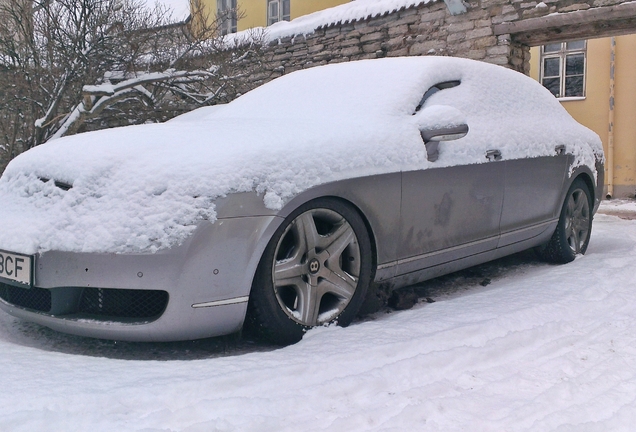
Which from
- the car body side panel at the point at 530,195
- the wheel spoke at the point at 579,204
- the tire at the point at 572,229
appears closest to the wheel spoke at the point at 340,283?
the car body side panel at the point at 530,195

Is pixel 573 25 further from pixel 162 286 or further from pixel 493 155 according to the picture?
pixel 162 286

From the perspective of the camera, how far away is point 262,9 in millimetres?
15586

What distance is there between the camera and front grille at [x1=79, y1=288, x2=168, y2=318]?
231 cm

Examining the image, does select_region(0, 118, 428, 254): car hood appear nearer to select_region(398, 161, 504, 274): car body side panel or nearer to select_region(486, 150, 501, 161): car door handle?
select_region(398, 161, 504, 274): car body side panel

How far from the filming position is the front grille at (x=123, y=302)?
2314mm

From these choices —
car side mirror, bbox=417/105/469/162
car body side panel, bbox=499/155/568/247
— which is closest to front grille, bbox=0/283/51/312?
car side mirror, bbox=417/105/469/162

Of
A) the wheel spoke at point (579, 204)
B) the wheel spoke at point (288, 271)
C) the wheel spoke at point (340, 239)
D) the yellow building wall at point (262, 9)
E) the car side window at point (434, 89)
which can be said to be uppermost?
the yellow building wall at point (262, 9)

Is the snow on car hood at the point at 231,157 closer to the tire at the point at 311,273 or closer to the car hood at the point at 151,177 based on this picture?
the car hood at the point at 151,177

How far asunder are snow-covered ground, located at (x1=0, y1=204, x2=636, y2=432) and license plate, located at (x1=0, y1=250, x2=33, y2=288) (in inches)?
11.2

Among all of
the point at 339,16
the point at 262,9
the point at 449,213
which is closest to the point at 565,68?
the point at 339,16

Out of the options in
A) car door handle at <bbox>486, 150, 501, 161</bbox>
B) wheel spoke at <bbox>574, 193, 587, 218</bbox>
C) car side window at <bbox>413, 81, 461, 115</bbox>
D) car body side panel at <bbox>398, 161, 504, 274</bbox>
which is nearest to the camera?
car body side panel at <bbox>398, 161, 504, 274</bbox>

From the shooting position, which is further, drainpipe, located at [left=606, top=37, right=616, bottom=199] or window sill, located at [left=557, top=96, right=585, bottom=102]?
window sill, located at [left=557, top=96, right=585, bottom=102]

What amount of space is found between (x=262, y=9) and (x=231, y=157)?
558 inches

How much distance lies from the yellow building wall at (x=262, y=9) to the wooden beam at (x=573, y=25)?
5302 mm
